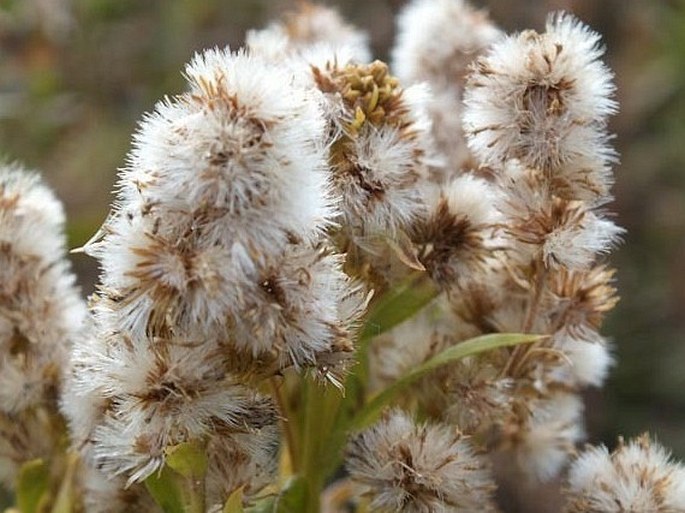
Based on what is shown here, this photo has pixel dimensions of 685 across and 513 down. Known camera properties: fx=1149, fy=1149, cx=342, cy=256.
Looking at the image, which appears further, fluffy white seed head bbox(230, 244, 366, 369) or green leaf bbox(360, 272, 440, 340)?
green leaf bbox(360, 272, 440, 340)

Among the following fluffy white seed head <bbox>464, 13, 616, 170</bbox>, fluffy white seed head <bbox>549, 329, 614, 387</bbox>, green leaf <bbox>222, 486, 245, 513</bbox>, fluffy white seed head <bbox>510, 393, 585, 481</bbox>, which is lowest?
green leaf <bbox>222, 486, 245, 513</bbox>

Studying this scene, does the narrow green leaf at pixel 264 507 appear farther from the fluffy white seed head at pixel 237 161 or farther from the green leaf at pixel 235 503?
the fluffy white seed head at pixel 237 161

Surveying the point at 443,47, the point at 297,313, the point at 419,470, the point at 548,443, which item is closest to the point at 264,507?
the point at 419,470

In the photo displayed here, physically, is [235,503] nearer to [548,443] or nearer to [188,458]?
[188,458]

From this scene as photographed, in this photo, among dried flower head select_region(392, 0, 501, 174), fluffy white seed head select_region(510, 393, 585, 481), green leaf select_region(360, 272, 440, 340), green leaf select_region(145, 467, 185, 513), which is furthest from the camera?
dried flower head select_region(392, 0, 501, 174)

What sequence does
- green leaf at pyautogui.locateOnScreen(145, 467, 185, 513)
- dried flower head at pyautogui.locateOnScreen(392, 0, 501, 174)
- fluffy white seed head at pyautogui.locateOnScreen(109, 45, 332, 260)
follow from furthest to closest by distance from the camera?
1. dried flower head at pyautogui.locateOnScreen(392, 0, 501, 174)
2. green leaf at pyautogui.locateOnScreen(145, 467, 185, 513)
3. fluffy white seed head at pyautogui.locateOnScreen(109, 45, 332, 260)

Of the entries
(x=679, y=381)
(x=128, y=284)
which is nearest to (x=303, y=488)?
(x=128, y=284)

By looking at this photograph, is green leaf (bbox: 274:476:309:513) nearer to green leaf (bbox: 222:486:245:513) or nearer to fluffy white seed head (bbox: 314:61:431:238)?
green leaf (bbox: 222:486:245:513)

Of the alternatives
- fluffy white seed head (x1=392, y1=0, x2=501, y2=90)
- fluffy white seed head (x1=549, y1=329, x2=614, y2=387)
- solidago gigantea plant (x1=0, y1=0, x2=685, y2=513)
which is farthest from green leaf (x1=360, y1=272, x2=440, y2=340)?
fluffy white seed head (x1=392, y1=0, x2=501, y2=90)
